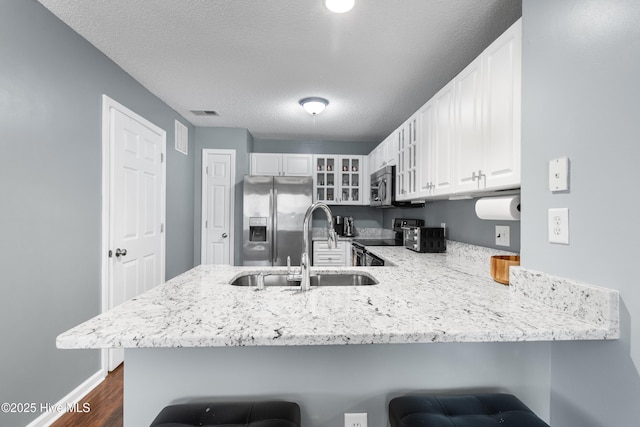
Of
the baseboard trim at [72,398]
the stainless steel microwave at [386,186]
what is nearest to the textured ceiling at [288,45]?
the stainless steel microwave at [386,186]

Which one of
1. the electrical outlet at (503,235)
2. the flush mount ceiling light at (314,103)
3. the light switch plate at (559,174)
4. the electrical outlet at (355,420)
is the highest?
the flush mount ceiling light at (314,103)

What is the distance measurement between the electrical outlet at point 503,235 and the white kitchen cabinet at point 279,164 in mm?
2977

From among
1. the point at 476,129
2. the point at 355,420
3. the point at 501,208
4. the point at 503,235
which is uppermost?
the point at 476,129

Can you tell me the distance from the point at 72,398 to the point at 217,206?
269 cm

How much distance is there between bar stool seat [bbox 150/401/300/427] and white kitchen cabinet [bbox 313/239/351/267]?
3058mm

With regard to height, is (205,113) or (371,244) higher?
(205,113)

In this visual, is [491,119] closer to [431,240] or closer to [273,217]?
[431,240]

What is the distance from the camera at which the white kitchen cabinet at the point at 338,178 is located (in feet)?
15.2

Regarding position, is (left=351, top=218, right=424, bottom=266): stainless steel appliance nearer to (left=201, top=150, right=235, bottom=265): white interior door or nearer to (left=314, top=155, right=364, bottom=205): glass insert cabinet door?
(left=314, top=155, right=364, bottom=205): glass insert cabinet door

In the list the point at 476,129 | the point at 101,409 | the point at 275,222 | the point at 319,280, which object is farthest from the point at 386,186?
the point at 101,409

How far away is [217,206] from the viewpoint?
4.38 meters

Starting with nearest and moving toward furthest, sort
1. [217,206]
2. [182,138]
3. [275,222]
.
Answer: [182,138], [275,222], [217,206]

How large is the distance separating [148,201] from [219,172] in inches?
55.3

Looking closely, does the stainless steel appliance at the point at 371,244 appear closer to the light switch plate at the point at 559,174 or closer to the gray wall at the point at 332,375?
the gray wall at the point at 332,375
